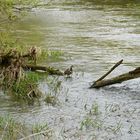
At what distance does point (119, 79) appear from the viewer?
11164mm

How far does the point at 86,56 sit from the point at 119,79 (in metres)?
4.22

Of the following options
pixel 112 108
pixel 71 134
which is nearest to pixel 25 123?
pixel 71 134

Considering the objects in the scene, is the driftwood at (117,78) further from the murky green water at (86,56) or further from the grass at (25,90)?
the grass at (25,90)

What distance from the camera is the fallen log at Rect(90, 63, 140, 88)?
10.9 meters

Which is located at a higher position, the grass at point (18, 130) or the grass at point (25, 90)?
the grass at point (18, 130)

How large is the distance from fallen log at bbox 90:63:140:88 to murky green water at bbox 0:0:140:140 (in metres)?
0.16

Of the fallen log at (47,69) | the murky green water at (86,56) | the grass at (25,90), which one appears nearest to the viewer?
the murky green water at (86,56)

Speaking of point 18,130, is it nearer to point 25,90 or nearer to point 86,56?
point 25,90

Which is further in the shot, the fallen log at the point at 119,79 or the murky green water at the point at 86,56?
the fallen log at the point at 119,79

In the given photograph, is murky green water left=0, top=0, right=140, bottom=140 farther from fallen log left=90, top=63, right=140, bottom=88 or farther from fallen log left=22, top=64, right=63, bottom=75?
fallen log left=22, top=64, right=63, bottom=75

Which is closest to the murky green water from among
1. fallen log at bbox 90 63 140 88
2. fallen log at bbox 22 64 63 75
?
fallen log at bbox 90 63 140 88

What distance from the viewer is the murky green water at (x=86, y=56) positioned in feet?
30.0

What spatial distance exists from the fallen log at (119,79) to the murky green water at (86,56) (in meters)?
0.16

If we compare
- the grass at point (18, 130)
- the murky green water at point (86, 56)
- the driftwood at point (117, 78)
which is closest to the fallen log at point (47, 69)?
the murky green water at point (86, 56)
